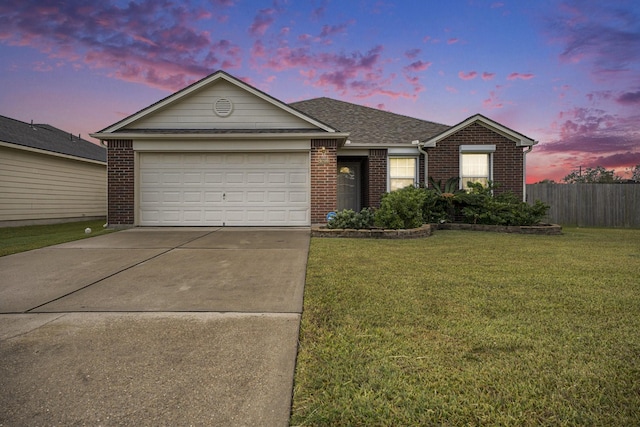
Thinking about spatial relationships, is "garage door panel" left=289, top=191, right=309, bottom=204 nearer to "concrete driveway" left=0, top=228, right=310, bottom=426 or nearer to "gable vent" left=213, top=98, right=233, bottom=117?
"gable vent" left=213, top=98, right=233, bottom=117

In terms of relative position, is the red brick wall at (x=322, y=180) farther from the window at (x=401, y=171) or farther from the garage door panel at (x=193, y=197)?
the garage door panel at (x=193, y=197)

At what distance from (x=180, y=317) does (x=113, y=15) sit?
12113 mm

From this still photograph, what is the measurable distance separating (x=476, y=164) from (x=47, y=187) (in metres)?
17.4

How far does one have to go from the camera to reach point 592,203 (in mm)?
13430

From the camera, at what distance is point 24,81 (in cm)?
1251

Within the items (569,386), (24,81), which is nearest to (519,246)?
(569,386)

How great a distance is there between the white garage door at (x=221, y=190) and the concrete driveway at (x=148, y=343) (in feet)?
17.9

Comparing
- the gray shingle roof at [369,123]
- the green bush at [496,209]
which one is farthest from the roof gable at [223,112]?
the green bush at [496,209]

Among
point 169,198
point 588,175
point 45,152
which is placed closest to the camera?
point 169,198

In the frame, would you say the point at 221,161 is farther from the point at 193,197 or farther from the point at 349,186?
the point at 349,186

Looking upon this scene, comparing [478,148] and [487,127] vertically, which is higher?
[487,127]

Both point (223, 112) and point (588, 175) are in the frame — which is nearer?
point (223, 112)

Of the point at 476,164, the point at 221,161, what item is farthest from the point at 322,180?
the point at 476,164

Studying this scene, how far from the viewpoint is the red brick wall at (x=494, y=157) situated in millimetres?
11820
